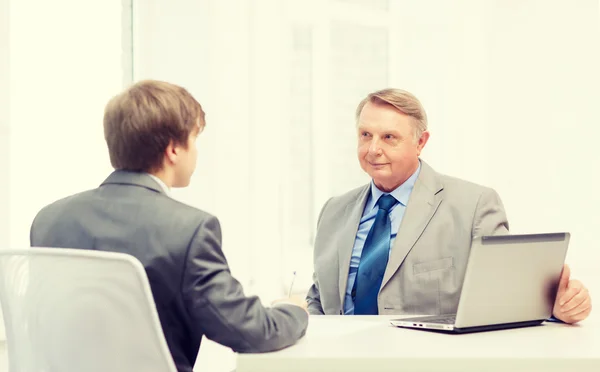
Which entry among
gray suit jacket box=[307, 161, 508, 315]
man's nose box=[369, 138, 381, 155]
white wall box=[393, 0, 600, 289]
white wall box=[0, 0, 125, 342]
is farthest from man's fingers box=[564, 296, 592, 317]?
white wall box=[393, 0, 600, 289]

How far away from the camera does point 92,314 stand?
54.6 inches

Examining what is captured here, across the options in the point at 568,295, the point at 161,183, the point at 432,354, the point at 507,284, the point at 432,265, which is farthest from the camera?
the point at 432,265

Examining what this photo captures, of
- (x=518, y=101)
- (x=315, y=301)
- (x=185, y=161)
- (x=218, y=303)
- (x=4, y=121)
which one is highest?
(x=518, y=101)

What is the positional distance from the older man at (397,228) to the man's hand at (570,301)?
512mm

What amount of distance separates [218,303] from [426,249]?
110 cm

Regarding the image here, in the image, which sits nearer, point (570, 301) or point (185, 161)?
point (185, 161)

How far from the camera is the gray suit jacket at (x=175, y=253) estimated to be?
145cm

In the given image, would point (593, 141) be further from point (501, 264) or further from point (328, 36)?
point (501, 264)

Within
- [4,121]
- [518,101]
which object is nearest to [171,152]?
[4,121]

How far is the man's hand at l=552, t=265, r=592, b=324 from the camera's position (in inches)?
73.3

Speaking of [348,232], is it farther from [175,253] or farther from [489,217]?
[175,253]

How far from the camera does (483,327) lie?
5.74 feet

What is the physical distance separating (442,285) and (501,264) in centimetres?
75

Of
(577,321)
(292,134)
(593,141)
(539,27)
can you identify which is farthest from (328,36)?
(577,321)
